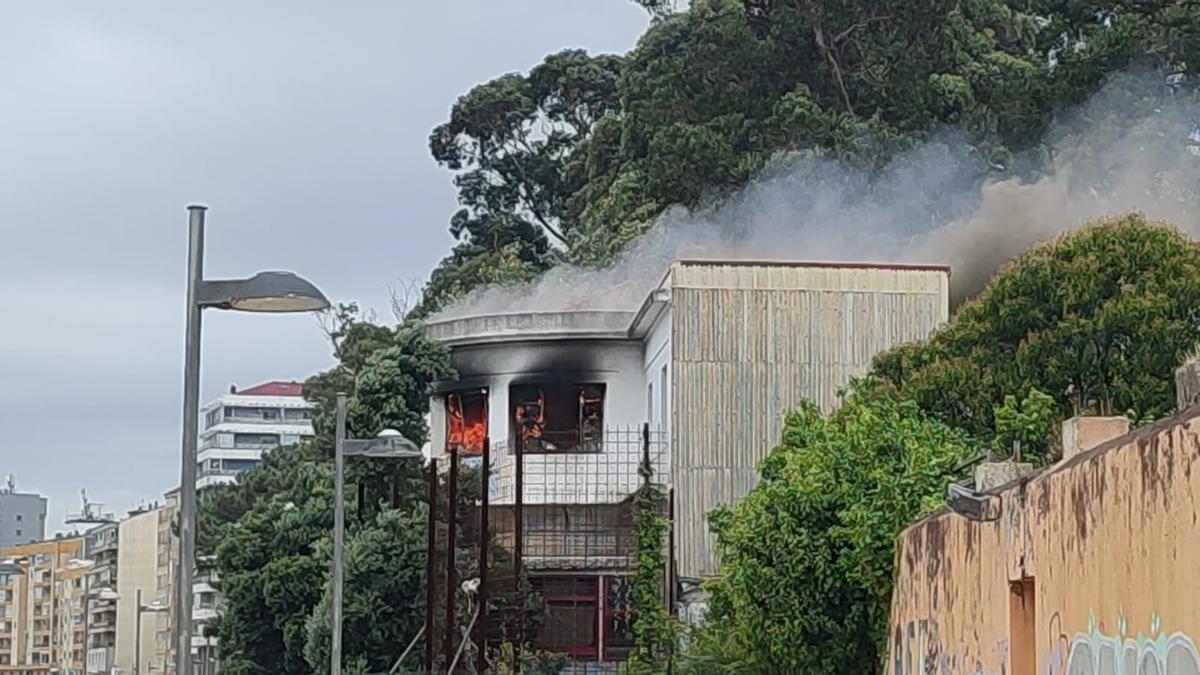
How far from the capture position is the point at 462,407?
129 ft

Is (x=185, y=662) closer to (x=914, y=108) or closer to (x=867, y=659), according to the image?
(x=867, y=659)

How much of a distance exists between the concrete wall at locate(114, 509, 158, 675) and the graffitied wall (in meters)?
106

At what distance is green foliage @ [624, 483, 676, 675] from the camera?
2947cm

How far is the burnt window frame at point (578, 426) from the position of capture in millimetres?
36906

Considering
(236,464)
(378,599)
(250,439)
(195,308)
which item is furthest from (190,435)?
(250,439)

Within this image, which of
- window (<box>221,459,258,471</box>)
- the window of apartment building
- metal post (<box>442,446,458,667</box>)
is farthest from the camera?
the window of apartment building

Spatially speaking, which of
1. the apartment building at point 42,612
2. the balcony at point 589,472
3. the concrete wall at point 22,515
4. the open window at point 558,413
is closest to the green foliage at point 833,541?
the balcony at point 589,472

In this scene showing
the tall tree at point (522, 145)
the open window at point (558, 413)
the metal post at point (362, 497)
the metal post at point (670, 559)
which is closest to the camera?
the metal post at point (670, 559)

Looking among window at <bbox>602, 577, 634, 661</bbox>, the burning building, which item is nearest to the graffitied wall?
the burning building

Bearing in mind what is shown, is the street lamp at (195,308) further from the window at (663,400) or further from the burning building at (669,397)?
the window at (663,400)

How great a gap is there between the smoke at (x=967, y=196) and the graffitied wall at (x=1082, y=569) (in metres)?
33.8

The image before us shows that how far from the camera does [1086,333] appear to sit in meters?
25.6

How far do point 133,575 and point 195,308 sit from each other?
112 meters

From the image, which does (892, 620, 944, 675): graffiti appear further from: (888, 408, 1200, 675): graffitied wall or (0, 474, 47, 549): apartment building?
(0, 474, 47, 549): apartment building
